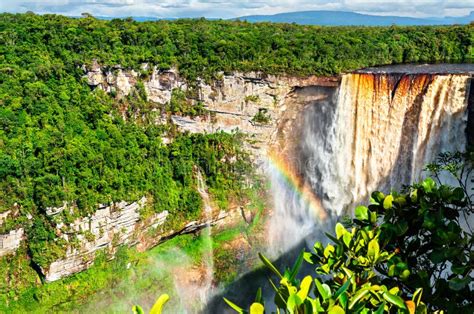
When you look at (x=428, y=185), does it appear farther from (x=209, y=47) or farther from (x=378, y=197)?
(x=209, y=47)

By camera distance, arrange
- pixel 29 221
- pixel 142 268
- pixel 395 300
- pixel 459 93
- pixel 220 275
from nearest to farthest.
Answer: pixel 395 300
pixel 459 93
pixel 29 221
pixel 142 268
pixel 220 275

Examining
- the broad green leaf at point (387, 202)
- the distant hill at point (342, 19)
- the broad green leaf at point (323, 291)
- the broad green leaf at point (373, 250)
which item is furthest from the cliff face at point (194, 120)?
the distant hill at point (342, 19)

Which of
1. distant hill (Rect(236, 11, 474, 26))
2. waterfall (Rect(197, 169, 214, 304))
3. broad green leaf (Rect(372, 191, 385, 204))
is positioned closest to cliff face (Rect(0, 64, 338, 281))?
waterfall (Rect(197, 169, 214, 304))

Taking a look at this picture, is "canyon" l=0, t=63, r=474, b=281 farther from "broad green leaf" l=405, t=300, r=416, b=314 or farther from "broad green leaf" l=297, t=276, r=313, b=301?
"broad green leaf" l=297, t=276, r=313, b=301

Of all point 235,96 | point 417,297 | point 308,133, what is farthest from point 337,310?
point 235,96

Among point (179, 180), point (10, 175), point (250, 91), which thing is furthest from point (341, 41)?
point (10, 175)

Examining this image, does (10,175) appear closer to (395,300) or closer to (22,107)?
(22,107)
